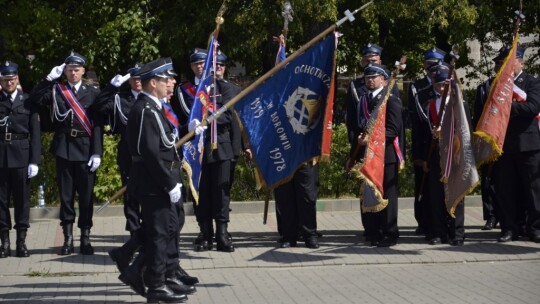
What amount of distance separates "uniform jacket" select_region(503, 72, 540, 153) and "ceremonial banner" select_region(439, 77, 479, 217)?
65 cm

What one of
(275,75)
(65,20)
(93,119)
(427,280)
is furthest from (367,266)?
(65,20)

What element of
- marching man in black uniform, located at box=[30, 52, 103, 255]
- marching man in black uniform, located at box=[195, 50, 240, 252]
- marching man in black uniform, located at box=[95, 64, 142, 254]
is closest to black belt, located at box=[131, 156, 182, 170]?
marching man in black uniform, located at box=[95, 64, 142, 254]

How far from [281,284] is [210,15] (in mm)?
10383

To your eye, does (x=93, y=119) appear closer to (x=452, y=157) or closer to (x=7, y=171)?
(x=7, y=171)

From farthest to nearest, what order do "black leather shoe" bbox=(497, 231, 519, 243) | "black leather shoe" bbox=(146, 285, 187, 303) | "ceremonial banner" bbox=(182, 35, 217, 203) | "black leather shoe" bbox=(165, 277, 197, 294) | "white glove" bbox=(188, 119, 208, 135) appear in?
"black leather shoe" bbox=(497, 231, 519, 243) < "ceremonial banner" bbox=(182, 35, 217, 203) < "white glove" bbox=(188, 119, 208, 135) < "black leather shoe" bbox=(165, 277, 197, 294) < "black leather shoe" bbox=(146, 285, 187, 303)

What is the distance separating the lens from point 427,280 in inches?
449

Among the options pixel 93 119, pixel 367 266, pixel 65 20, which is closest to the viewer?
pixel 367 266

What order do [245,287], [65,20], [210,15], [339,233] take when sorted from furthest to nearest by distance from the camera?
[65,20]
[210,15]
[339,233]
[245,287]

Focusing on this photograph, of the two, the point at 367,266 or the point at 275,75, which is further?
the point at 367,266

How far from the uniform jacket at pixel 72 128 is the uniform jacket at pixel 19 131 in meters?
0.15

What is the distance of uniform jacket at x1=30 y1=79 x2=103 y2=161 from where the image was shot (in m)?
13.2

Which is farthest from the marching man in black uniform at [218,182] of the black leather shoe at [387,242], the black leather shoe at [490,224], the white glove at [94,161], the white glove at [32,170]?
the black leather shoe at [490,224]

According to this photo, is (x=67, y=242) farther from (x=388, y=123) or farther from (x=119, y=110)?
(x=388, y=123)

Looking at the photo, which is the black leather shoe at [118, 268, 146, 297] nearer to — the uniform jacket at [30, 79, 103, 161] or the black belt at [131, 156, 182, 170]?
the black belt at [131, 156, 182, 170]
